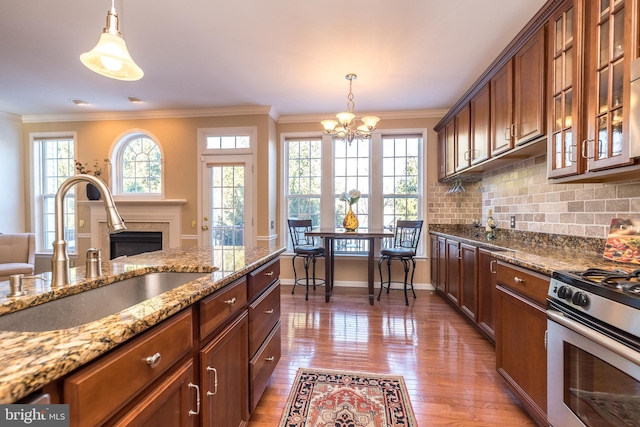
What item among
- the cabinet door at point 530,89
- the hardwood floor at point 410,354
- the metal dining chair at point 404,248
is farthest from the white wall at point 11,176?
the cabinet door at point 530,89

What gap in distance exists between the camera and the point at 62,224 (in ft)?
3.47

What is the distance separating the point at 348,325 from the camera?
116 inches

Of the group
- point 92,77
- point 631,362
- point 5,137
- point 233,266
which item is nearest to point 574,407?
point 631,362

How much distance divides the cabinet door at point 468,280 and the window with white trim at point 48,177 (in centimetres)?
565

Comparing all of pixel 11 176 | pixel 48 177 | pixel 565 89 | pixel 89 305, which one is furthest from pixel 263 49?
pixel 11 176

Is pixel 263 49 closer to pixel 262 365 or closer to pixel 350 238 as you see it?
pixel 350 238

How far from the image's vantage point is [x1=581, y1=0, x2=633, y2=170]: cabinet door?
133 cm

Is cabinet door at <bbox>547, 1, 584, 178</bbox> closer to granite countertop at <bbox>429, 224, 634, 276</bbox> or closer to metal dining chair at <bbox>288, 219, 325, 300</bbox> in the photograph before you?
granite countertop at <bbox>429, 224, 634, 276</bbox>

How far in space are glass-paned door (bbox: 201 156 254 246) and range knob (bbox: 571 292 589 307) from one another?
369 cm

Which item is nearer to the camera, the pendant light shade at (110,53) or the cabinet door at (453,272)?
the pendant light shade at (110,53)

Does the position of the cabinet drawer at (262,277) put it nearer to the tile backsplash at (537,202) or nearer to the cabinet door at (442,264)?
the tile backsplash at (537,202)

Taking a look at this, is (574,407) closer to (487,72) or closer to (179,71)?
(487,72)

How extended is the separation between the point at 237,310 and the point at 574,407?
4.97 feet

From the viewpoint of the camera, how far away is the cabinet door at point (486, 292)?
2.34 m
